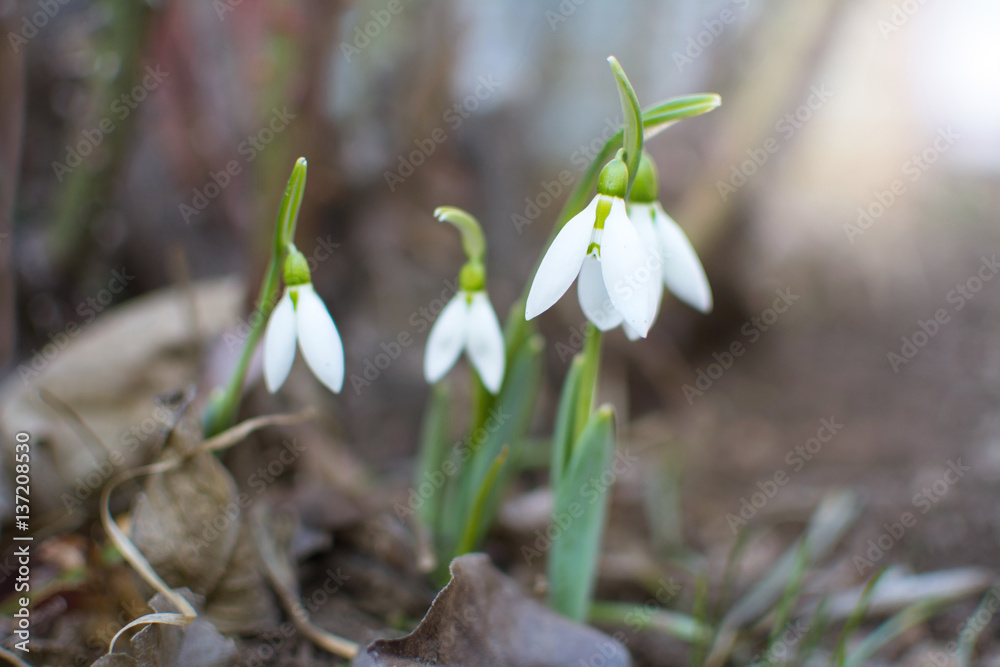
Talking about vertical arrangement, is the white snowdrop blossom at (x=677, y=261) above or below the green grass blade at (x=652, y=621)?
above

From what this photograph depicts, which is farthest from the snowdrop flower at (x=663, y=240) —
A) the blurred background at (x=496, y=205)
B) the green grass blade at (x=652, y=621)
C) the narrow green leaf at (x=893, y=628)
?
the blurred background at (x=496, y=205)

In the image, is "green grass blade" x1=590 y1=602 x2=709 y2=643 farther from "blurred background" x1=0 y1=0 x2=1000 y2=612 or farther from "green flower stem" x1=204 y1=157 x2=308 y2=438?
"green flower stem" x1=204 y1=157 x2=308 y2=438

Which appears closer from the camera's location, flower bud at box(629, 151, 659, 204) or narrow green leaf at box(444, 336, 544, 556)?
flower bud at box(629, 151, 659, 204)

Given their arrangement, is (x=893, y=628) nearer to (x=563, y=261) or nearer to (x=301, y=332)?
(x=563, y=261)

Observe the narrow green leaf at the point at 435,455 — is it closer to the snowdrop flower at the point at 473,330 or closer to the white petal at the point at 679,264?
the snowdrop flower at the point at 473,330

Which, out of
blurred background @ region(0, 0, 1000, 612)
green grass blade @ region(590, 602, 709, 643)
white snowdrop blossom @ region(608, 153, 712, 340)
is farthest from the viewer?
blurred background @ region(0, 0, 1000, 612)

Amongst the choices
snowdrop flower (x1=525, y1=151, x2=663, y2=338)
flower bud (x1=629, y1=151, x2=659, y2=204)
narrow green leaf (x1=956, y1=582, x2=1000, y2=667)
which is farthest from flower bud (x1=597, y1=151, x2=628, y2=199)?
narrow green leaf (x1=956, y1=582, x2=1000, y2=667)
